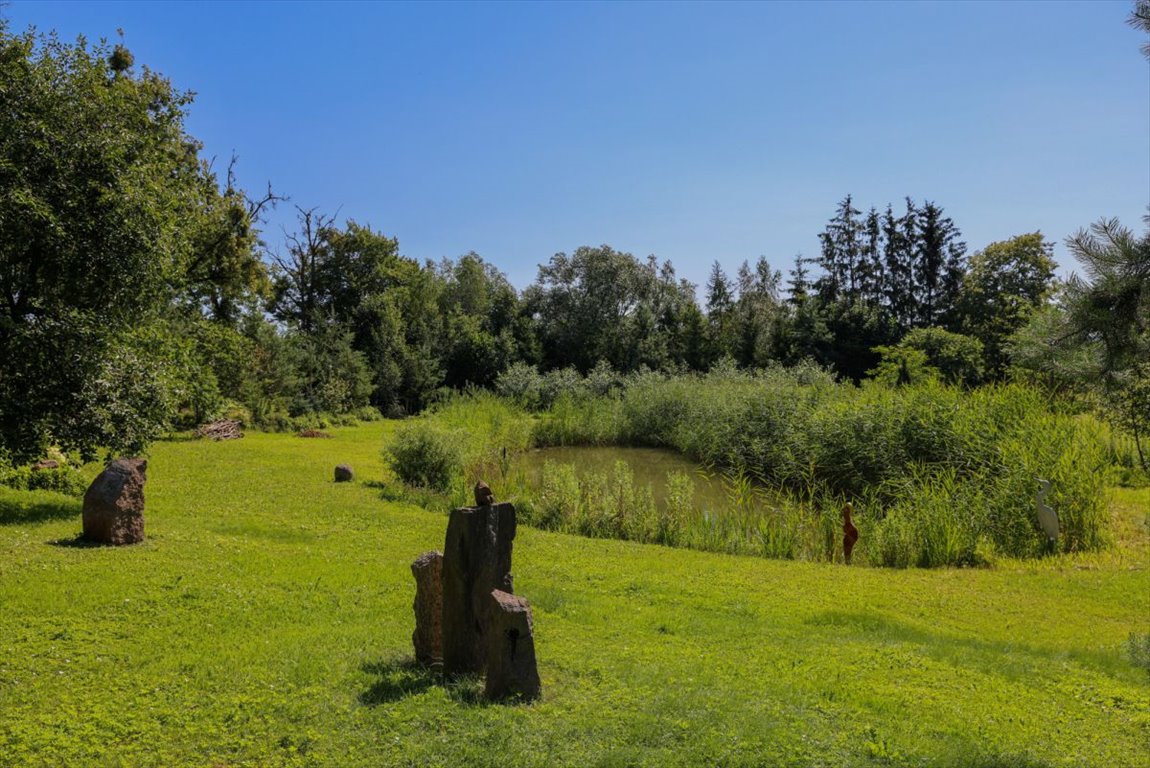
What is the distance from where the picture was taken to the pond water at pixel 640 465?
17042 mm

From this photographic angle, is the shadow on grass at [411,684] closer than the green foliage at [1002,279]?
Yes

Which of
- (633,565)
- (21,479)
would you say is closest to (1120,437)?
(633,565)

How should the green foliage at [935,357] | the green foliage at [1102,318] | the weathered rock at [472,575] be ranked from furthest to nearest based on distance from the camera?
the green foliage at [935,357]
the weathered rock at [472,575]
the green foliage at [1102,318]

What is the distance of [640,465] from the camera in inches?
851

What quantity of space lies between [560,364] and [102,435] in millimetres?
33059

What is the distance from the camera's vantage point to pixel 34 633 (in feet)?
20.4

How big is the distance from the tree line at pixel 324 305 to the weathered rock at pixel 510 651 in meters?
3.85

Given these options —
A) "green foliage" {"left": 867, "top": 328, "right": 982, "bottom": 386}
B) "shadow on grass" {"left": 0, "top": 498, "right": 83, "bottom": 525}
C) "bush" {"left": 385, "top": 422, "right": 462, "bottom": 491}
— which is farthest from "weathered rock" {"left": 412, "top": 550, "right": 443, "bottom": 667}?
"green foliage" {"left": 867, "top": 328, "right": 982, "bottom": 386}

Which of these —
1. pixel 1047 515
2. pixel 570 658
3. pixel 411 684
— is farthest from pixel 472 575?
pixel 1047 515

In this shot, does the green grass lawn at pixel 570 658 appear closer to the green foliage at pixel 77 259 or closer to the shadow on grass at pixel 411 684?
the shadow on grass at pixel 411 684

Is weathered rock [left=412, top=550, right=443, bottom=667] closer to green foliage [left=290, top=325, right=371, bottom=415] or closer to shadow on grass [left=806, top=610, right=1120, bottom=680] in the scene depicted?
shadow on grass [left=806, top=610, right=1120, bottom=680]

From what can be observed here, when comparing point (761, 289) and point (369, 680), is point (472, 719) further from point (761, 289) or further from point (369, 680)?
point (761, 289)

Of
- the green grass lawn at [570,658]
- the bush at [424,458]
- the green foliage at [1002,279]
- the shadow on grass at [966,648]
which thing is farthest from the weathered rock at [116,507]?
the green foliage at [1002,279]

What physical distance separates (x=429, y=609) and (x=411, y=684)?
57 cm
